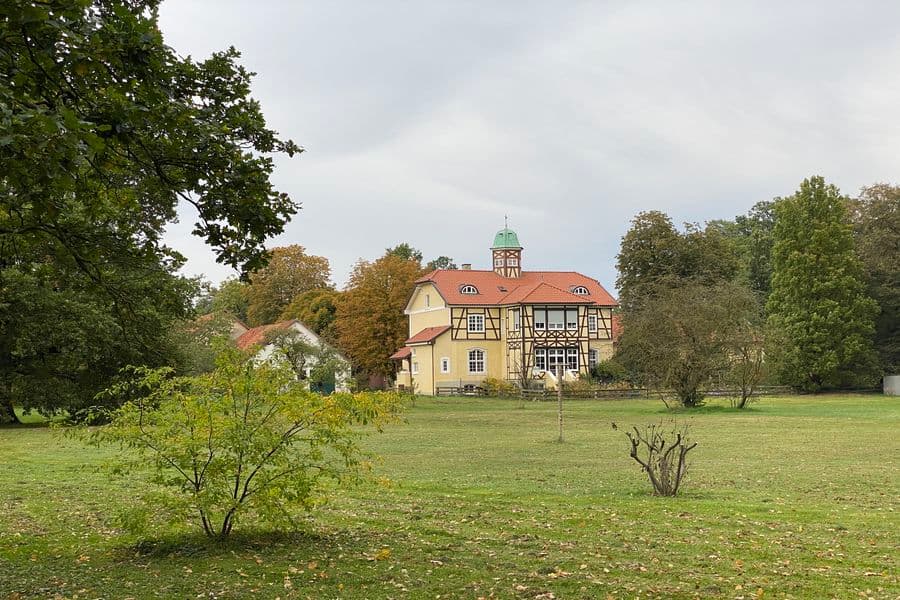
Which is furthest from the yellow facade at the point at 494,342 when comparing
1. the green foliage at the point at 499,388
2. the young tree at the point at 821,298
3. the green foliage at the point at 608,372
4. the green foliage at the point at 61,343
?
the green foliage at the point at 61,343

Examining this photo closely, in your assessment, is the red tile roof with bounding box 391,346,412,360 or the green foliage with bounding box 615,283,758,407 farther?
the red tile roof with bounding box 391,346,412,360

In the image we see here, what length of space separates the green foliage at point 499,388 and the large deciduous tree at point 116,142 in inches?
1713

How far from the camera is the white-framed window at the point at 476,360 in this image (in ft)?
209

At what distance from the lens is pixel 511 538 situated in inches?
396

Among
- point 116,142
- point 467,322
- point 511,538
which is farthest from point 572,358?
point 116,142

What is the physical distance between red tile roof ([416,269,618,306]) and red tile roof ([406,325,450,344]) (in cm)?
198

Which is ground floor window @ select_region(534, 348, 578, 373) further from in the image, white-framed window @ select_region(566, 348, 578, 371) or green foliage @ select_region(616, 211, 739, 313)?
green foliage @ select_region(616, 211, 739, 313)

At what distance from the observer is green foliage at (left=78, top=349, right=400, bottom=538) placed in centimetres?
879

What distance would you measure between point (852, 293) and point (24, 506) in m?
56.1

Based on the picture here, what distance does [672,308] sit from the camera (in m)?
41.5

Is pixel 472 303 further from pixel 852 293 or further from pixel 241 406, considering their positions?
pixel 241 406

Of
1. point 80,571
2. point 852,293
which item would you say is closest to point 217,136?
point 80,571

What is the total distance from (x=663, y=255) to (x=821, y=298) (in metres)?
12.1

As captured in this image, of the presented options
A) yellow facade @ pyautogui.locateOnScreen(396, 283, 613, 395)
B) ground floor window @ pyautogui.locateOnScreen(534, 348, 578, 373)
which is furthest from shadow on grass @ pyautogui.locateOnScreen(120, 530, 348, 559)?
ground floor window @ pyautogui.locateOnScreen(534, 348, 578, 373)
